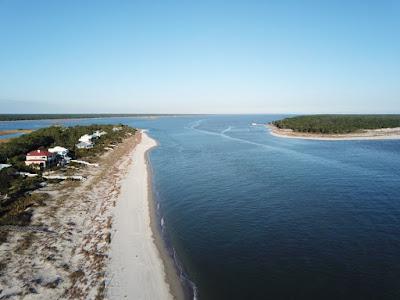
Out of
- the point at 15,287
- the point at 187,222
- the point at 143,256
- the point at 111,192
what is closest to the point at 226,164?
the point at 111,192

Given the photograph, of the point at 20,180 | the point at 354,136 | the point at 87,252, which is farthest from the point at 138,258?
the point at 354,136

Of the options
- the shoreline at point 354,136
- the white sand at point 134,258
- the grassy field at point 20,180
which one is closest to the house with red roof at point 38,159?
the grassy field at point 20,180

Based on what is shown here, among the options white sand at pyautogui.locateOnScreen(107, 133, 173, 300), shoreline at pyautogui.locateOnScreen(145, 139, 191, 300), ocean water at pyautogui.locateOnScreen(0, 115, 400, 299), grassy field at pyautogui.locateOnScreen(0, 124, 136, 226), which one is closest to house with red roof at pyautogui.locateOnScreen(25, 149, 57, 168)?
grassy field at pyautogui.locateOnScreen(0, 124, 136, 226)

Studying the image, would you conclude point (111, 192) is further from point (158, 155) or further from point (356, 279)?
point (158, 155)

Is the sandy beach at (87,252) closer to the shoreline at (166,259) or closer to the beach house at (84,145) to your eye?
the shoreline at (166,259)

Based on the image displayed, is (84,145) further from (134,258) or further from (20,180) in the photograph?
(134,258)

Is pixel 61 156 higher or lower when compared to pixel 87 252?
higher
